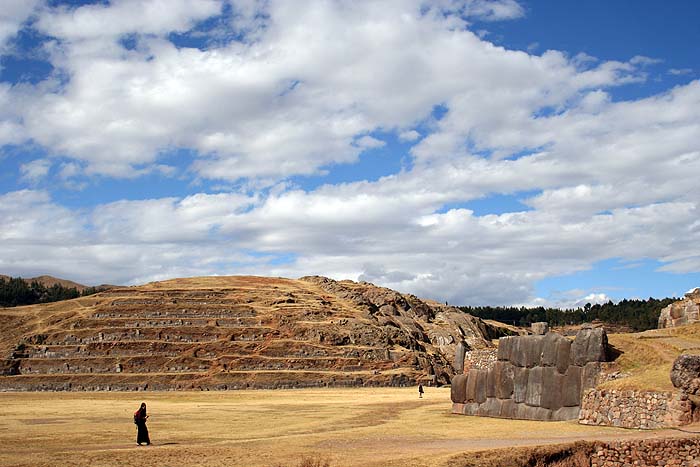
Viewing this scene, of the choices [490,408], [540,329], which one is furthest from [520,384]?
[540,329]

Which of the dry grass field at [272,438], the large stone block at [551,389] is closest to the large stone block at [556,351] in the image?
the large stone block at [551,389]

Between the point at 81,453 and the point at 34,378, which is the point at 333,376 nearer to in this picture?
the point at 34,378

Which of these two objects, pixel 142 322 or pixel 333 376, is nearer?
pixel 333 376

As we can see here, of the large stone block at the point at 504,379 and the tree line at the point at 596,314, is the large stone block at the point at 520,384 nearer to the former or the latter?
the large stone block at the point at 504,379

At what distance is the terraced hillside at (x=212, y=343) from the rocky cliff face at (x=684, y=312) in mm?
39769

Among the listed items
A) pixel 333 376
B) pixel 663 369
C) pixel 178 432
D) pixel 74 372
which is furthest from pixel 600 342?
pixel 74 372

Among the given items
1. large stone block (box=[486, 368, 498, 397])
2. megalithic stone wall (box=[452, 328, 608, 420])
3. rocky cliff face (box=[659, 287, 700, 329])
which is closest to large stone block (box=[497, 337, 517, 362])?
megalithic stone wall (box=[452, 328, 608, 420])

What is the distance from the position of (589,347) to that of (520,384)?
14.4 feet

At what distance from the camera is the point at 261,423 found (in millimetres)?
33594

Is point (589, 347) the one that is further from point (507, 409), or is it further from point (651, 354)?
point (507, 409)

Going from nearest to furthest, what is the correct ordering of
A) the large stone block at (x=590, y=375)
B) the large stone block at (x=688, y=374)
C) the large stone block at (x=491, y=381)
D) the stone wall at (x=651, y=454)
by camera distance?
the stone wall at (x=651, y=454)
the large stone block at (x=688, y=374)
the large stone block at (x=590, y=375)
the large stone block at (x=491, y=381)

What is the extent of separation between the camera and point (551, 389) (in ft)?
101

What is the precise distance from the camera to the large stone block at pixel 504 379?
33.2 meters

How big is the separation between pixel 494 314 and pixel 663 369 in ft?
545
